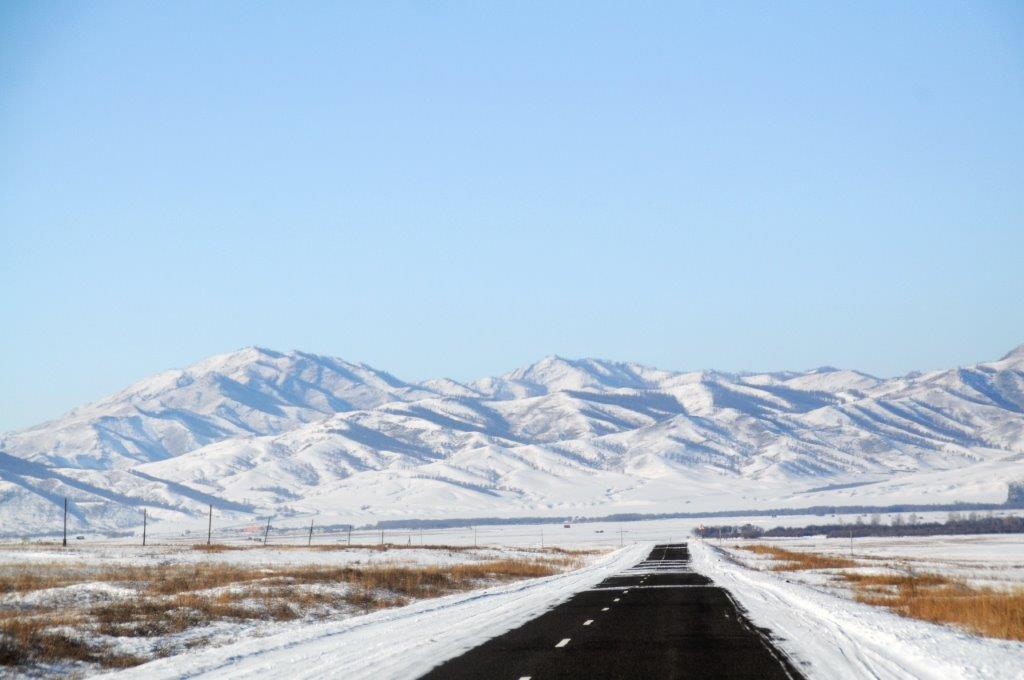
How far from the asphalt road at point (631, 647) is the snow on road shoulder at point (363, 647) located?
2.20 feet

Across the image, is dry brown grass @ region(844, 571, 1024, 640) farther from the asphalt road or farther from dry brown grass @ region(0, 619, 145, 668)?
→ dry brown grass @ region(0, 619, 145, 668)

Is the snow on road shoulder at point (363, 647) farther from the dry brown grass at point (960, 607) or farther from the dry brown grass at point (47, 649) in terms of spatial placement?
the dry brown grass at point (960, 607)

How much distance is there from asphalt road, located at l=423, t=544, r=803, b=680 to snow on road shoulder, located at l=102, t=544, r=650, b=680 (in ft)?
2.20

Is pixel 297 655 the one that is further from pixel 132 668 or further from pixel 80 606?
pixel 80 606

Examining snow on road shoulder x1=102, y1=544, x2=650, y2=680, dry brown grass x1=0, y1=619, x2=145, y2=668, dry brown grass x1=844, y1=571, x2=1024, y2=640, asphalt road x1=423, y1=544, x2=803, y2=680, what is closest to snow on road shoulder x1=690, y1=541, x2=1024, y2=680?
asphalt road x1=423, y1=544, x2=803, y2=680

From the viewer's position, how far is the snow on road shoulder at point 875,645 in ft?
60.8

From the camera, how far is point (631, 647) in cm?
2242

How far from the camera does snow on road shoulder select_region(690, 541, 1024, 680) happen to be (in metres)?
Answer: 18.5

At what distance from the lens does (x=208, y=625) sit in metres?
28.7

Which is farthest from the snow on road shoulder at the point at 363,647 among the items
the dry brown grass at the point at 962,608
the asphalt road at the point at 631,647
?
the dry brown grass at the point at 962,608

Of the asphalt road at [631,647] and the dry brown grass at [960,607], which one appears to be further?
the dry brown grass at [960,607]

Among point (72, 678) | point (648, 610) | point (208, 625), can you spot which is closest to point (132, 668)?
point (72, 678)

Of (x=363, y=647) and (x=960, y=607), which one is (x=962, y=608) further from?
(x=363, y=647)

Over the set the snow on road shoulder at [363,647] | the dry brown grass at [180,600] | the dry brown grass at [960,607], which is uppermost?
the dry brown grass at [180,600]
